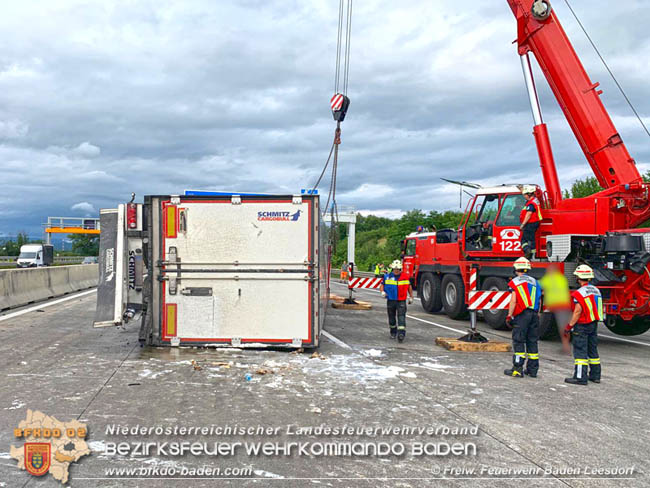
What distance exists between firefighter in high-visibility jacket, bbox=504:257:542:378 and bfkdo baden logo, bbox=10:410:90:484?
5646 mm

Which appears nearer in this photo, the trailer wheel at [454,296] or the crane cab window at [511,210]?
the crane cab window at [511,210]

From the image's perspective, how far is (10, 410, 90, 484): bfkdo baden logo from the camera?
4230mm

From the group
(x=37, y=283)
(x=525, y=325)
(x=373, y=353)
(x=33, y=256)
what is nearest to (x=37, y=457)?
(x=373, y=353)

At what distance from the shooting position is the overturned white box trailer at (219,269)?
8.99 m

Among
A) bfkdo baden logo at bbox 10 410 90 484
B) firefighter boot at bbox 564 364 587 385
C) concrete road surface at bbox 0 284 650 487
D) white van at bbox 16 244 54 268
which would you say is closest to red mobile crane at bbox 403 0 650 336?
concrete road surface at bbox 0 284 650 487

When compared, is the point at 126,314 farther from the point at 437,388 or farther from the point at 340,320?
the point at 340,320

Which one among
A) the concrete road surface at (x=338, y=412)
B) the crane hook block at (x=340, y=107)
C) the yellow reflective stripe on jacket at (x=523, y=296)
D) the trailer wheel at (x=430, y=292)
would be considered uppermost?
the crane hook block at (x=340, y=107)

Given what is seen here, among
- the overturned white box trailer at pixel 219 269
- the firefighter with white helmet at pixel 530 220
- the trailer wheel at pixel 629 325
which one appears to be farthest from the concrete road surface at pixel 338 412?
the firefighter with white helmet at pixel 530 220

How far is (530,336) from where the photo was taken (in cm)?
793

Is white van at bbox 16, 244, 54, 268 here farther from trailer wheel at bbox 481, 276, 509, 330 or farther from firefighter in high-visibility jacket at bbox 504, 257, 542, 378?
firefighter in high-visibility jacket at bbox 504, 257, 542, 378

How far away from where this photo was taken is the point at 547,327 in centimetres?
1129

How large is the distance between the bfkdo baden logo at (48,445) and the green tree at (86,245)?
85.6m

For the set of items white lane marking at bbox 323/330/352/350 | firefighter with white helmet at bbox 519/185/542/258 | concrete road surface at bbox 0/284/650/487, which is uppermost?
firefighter with white helmet at bbox 519/185/542/258

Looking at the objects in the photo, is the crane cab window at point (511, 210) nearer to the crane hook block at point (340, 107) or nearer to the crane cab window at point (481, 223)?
the crane cab window at point (481, 223)
